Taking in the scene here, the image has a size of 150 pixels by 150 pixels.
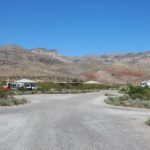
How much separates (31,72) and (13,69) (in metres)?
7.11

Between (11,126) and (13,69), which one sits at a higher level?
(13,69)

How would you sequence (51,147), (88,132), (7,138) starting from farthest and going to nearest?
(88,132) → (7,138) → (51,147)

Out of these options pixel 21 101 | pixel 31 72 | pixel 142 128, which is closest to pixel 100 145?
pixel 142 128

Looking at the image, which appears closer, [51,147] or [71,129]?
[51,147]

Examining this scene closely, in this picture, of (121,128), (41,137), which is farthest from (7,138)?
(121,128)

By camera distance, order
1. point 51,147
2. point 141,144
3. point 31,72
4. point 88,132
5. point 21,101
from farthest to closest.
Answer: point 31,72 < point 21,101 < point 88,132 < point 141,144 < point 51,147

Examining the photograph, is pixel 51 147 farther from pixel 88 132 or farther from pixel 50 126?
pixel 50 126

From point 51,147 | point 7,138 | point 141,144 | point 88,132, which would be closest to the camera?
point 51,147

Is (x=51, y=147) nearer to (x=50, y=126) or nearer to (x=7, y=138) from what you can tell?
(x=7, y=138)

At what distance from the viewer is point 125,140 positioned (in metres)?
13.3

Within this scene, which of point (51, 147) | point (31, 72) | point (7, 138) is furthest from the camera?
point (31, 72)

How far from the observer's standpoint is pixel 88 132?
15.2 meters

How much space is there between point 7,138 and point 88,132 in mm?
3259

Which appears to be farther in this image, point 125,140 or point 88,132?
point 88,132
